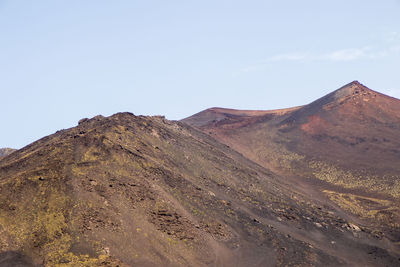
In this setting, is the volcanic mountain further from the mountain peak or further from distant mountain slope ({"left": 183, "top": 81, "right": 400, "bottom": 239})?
the mountain peak

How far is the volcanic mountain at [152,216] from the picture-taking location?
110ft

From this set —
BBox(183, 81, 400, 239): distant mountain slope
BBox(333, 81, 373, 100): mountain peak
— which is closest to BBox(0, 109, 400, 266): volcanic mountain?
BBox(183, 81, 400, 239): distant mountain slope

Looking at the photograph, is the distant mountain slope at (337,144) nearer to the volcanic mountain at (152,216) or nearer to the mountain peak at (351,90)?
the mountain peak at (351,90)

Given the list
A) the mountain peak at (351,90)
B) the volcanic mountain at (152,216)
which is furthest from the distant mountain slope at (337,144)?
the volcanic mountain at (152,216)

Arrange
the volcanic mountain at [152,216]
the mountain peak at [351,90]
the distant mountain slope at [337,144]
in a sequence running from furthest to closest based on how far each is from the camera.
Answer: the mountain peak at [351,90] < the distant mountain slope at [337,144] < the volcanic mountain at [152,216]

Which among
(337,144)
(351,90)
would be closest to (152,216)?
(337,144)

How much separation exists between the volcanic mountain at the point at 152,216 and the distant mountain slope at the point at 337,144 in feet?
38.2

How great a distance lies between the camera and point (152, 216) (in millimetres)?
39375

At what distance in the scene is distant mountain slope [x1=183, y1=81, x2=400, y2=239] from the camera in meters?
68.9

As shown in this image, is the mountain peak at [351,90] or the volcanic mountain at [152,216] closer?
the volcanic mountain at [152,216]

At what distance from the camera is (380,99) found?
108 meters

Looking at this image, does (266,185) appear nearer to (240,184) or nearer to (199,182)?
(240,184)

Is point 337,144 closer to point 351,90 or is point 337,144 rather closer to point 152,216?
point 351,90

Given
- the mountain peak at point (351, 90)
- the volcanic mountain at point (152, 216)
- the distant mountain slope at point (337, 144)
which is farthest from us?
the mountain peak at point (351, 90)
